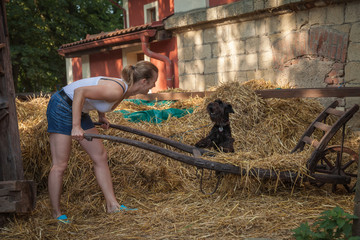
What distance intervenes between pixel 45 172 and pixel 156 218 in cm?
181

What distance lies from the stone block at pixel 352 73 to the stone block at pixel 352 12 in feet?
2.23

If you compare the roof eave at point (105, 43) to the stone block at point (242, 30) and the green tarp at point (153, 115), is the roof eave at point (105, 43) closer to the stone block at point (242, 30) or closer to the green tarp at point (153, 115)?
the stone block at point (242, 30)

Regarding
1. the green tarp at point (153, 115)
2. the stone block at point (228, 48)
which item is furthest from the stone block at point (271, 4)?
the green tarp at point (153, 115)

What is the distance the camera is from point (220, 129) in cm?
374

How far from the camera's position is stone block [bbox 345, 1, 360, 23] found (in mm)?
5883

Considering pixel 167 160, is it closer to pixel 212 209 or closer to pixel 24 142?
pixel 212 209

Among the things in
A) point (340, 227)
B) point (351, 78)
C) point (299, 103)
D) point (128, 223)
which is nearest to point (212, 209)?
point (128, 223)

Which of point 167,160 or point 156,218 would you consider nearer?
point 156,218

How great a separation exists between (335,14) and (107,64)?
8.29 meters

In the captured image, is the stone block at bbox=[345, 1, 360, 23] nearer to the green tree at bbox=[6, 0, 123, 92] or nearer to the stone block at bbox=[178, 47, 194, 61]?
the stone block at bbox=[178, 47, 194, 61]

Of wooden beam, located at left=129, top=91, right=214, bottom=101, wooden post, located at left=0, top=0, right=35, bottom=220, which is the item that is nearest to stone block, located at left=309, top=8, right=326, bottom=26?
wooden beam, located at left=129, top=91, right=214, bottom=101

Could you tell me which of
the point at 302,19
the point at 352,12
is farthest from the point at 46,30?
the point at 352,12

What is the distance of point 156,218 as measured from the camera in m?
3.25

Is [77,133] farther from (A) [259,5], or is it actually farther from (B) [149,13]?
(B) [149,13]
